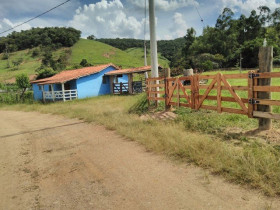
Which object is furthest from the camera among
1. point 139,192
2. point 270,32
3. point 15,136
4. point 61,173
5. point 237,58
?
point 270,32

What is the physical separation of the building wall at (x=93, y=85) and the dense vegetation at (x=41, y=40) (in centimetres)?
6769

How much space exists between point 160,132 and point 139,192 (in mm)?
2788

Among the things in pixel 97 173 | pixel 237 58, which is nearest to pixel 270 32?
pixel 237 58

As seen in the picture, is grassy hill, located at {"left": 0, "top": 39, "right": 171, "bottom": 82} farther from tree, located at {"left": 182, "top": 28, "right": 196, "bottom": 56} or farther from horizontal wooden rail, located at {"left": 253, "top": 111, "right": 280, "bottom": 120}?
horizontal wooden rail, located at {"left": 253, "top": 111, "right": 280, "bottom": 120}

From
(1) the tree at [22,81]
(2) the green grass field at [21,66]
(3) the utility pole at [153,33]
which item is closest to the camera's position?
(3) the utility pole at [153,33]

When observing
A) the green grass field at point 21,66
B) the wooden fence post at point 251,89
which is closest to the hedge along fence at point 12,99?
the wooden fence post at point 251,89

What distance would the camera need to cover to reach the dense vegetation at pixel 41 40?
8562 cm

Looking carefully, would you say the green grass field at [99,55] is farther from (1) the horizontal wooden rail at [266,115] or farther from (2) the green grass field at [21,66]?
(1) the horizontal wooden rail at [266,115]

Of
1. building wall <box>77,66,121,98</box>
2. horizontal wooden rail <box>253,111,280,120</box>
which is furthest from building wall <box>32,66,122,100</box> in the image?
horizontal wooden rail <box>253,111,280,120</box>

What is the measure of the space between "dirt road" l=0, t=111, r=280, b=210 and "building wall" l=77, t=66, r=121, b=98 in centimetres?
1820

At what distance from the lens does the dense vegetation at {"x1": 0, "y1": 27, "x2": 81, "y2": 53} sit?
85.6 meters

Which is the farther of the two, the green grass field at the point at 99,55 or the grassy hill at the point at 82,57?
the green grass field at the point at 99,55

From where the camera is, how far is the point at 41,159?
512 centimetres

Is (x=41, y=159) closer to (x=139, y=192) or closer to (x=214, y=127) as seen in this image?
(x=139, y=192)
